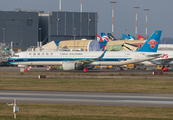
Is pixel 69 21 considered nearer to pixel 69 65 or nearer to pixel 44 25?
pixel 44 25

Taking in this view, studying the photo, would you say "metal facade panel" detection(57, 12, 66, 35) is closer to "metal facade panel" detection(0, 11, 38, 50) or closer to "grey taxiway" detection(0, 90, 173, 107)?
"metal facade panel" detection(0, 11, 38, 50)

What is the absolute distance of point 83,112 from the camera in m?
19.0

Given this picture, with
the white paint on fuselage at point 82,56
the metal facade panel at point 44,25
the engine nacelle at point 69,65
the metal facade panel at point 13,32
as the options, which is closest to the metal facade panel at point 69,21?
the metal facade panel at point 44,25

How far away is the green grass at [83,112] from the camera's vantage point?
689 inches

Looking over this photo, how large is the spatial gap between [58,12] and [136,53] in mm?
74978

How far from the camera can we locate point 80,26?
135 m

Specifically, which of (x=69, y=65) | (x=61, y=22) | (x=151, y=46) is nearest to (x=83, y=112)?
(x=69, y=65)

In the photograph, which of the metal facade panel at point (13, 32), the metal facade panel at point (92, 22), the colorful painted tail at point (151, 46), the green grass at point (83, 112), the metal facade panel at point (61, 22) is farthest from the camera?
the metal facade panel at point (92, 22)

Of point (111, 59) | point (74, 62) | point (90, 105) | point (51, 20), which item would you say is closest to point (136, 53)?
point (111, 59)

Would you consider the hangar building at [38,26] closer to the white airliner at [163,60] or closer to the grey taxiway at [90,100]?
the white airliner at [163,60]

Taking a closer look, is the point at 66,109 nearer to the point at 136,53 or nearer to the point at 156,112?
the point at 156,112

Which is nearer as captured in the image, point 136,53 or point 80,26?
point 136,53

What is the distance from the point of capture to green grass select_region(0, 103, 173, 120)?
17.5 meters

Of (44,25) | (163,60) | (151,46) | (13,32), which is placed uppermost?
(44,25)
